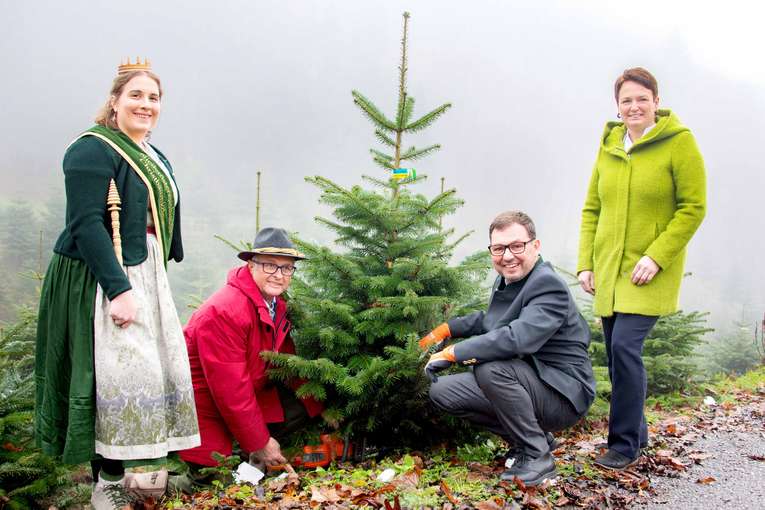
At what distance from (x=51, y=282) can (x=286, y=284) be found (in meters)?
1.42

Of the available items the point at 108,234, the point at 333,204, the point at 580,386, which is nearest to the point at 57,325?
the point at 108,234

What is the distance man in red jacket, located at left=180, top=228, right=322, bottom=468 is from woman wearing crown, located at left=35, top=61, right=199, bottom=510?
0.42 meters

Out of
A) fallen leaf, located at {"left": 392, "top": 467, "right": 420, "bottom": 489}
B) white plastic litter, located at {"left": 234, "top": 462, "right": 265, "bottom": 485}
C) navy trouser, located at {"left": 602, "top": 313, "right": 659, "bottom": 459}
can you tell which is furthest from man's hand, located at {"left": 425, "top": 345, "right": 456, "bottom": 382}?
white plastic litter, located at {"left": 234, "top": 462, "right": 265, "bottom": 485}

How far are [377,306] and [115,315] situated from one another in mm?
1856

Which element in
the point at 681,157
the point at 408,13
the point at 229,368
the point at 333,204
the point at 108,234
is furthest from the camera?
the point at 408,13

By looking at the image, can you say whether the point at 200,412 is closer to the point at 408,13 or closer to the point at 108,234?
the point at 108,234

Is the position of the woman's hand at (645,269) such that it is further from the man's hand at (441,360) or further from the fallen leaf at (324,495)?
the fallen leaf at (324,495)

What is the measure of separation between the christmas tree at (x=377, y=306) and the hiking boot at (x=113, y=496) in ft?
3.72

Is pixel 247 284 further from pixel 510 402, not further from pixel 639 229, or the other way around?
pixel 639 229

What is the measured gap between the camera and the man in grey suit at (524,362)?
3.23 m

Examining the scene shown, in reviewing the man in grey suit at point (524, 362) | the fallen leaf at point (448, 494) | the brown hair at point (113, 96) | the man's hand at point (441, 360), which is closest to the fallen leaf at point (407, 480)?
the fallen leaf at point (448, 494)

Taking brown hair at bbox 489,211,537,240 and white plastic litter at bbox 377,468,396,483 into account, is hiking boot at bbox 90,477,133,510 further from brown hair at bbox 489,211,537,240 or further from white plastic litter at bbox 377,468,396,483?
brown hair at bbox 489,211,537,240

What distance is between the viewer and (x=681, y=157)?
3.28 meters

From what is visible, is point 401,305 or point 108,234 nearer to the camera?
point 108,234
